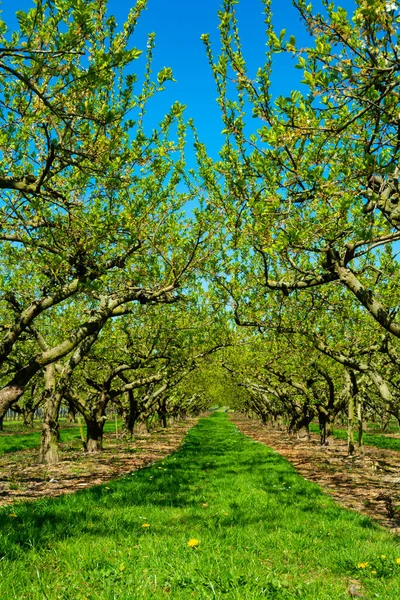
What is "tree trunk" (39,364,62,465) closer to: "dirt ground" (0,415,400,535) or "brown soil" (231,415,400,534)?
"dirt ground" (0,415,400,535)

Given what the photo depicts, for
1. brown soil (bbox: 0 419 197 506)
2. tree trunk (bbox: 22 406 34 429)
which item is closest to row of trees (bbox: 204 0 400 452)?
brown soil (bbox: 0 419 197 506)

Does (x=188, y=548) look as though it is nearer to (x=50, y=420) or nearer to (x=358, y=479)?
(x=358, y=479)

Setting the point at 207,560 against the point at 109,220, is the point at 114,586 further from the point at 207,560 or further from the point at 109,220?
the point at 109,220

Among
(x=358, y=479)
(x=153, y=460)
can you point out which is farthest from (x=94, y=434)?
(x=358, y=479)

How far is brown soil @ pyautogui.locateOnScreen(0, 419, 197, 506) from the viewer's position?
11891 mm

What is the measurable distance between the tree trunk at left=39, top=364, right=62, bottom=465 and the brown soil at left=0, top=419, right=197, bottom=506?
518 millimetres

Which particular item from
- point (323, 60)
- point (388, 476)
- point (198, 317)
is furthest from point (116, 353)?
point (323, 60)

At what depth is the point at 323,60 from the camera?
17.9 ft

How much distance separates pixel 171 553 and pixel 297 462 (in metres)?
15.4

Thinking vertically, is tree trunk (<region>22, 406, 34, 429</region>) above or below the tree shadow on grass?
below

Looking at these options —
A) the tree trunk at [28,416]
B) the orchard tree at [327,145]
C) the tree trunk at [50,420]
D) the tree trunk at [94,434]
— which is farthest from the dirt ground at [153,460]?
the tree trunk at [28,416]

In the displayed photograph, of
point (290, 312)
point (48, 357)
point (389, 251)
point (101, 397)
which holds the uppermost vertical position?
point (389, 251)

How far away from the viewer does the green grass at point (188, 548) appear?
17.5 feet

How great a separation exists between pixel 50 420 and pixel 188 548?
41.1 ft
